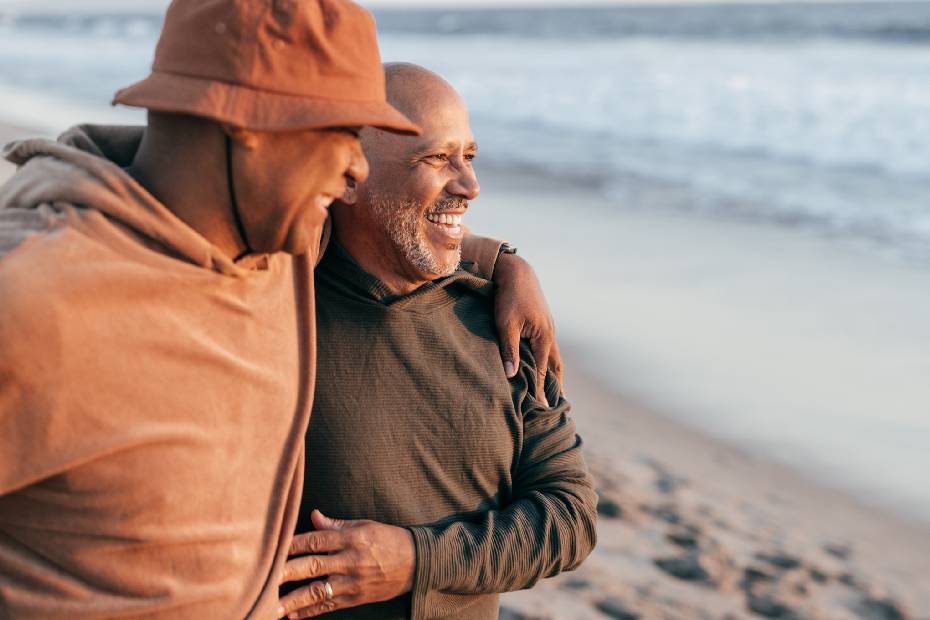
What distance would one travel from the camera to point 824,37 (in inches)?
1543

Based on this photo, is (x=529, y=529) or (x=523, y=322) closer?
(x=529, y=529)

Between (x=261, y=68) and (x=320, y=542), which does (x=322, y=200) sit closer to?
(x=261, y=68)

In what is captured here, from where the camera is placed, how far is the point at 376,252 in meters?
2.72

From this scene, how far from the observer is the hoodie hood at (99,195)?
5.67 ft

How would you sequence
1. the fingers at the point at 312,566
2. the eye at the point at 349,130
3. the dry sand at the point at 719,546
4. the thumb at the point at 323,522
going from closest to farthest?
the eye at the point at 349,130, the fingers at the point at 312,566, the thumb at the point at 323,522, the dry sand at the point at 719,546

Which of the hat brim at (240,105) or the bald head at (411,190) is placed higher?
the hat brim at (240,105)

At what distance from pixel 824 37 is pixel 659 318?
34.6 m

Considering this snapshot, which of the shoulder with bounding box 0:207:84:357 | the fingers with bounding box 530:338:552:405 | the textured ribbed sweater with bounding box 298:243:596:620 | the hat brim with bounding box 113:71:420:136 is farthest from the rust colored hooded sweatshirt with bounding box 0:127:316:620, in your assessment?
the fingers with bounding box 530:338:552:405

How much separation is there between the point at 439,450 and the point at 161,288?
3.31ft

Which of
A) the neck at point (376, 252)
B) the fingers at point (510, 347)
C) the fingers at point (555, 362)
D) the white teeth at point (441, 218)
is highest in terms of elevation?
the white teeth at point (441, 218)

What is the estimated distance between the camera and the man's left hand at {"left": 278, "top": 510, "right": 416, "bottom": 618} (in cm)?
236

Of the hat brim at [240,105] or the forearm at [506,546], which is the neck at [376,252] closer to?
the forearm at [506,546]

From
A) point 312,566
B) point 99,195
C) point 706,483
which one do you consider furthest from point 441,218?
point 706,483

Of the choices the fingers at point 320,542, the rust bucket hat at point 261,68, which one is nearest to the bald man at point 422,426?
the fingers at point 320,542
